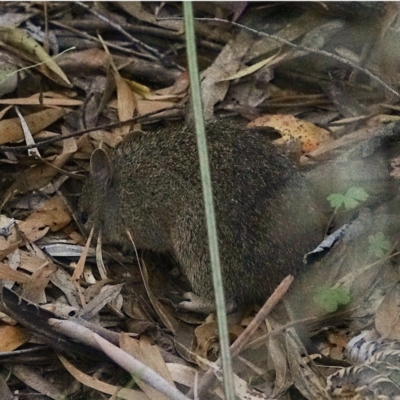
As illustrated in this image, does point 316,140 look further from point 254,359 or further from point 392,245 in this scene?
point 254,359

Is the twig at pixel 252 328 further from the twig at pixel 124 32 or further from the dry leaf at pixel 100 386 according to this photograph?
the twig at pixel 124 32

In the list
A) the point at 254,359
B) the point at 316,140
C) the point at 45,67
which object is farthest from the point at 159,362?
the point at 45,67

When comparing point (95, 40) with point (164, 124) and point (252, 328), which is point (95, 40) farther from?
point (252, 328)

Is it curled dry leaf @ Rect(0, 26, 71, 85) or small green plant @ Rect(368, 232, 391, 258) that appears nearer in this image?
small green plant @ Rect(368, 232, 391, 258)

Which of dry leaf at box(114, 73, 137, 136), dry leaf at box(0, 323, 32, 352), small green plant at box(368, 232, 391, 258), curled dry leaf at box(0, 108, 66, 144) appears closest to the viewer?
dry leaf at box(0, 323, 32, 352)

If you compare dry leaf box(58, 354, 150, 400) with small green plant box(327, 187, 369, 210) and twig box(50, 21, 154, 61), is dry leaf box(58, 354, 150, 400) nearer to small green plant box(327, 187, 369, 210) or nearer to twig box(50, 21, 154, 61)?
small green plant box(327, 187, 369, 210)

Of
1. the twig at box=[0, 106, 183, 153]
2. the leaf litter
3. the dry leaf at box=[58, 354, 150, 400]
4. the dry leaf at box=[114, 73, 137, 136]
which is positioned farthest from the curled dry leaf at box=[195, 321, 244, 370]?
the dry leaf at box=[114, 73, 137, 136]

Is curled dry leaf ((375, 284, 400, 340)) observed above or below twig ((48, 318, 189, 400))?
below
